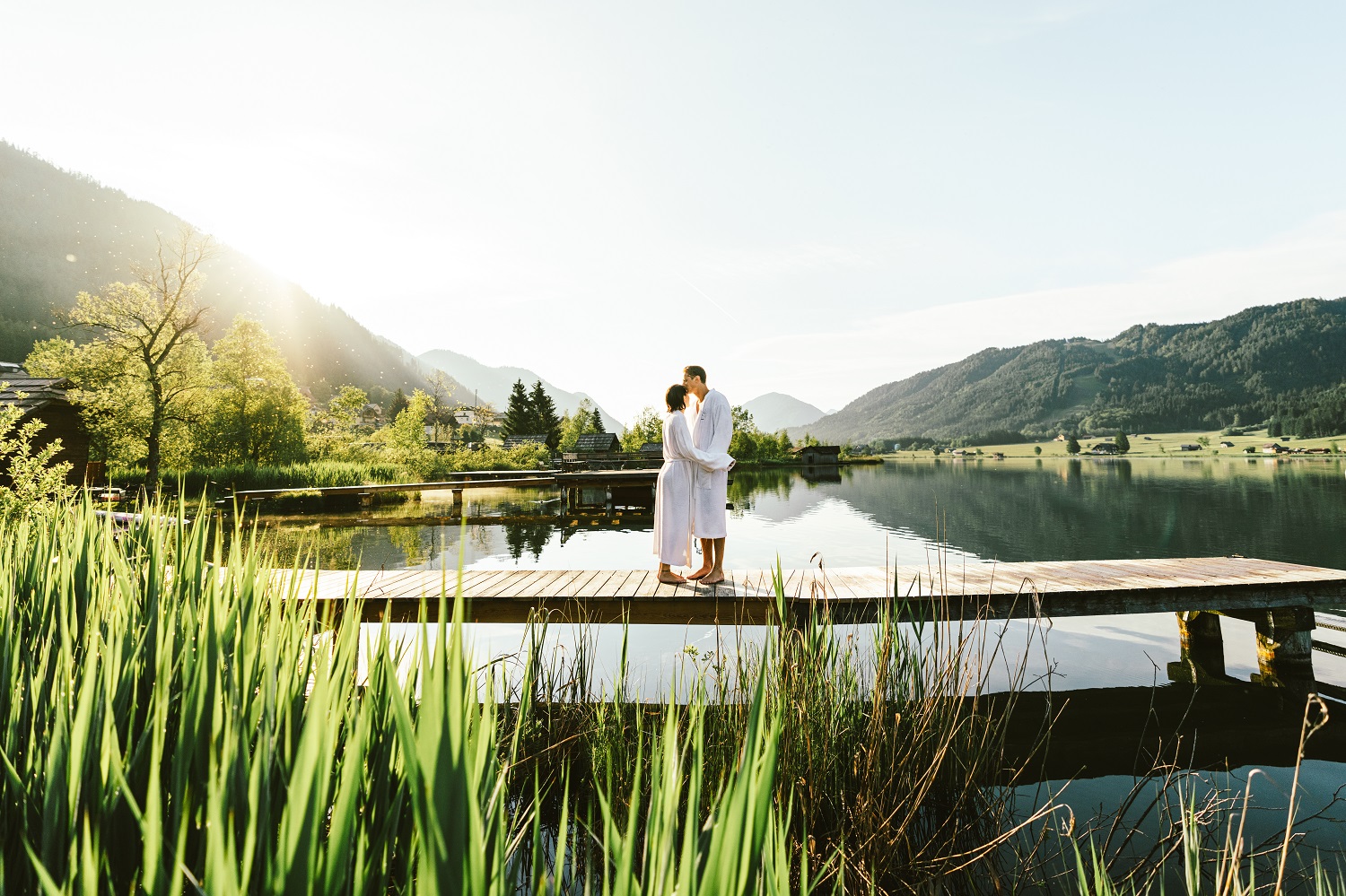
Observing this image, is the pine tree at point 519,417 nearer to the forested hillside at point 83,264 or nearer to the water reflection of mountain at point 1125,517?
the forested hillside at point 83,264

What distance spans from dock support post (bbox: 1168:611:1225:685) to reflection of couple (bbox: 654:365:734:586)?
→ 4.66 m

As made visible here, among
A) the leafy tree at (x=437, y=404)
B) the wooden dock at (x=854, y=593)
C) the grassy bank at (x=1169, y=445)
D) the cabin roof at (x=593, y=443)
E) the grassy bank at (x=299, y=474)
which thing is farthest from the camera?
the grassy bank at (x=1169, y=445)

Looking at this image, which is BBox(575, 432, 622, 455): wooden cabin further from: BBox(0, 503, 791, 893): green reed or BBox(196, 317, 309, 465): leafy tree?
BBox(0, 503, 791, 893): green reed

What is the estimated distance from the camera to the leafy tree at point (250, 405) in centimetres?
2469

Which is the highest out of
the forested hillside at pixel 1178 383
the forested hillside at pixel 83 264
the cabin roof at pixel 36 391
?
the forested hillside at pixel 83 264

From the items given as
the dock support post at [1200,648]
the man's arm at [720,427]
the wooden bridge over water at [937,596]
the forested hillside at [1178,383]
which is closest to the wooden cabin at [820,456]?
the dock support post at [1200,648]

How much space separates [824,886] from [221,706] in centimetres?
268

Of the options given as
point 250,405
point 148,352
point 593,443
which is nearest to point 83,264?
point 593,443

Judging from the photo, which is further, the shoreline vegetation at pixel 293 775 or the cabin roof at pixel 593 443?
the cabin roof at pixel 593 443

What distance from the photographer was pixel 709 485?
535 cm

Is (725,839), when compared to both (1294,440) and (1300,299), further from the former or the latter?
(1300,299)

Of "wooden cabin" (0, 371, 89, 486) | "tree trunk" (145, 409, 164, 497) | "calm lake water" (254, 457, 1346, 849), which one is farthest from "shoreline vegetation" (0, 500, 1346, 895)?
"wooden cabin" (0, 371, 89, 486)

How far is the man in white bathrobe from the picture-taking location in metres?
5.36

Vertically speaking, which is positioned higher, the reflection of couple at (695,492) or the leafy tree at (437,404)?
the leafy tree at (437,404)
